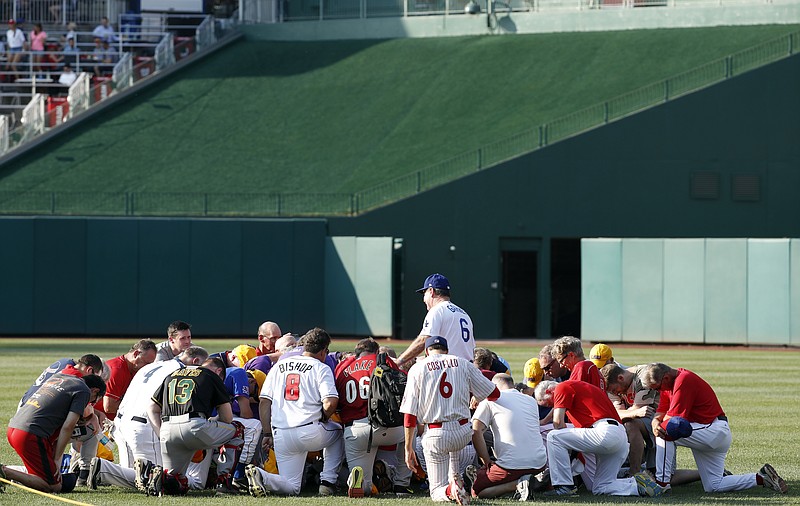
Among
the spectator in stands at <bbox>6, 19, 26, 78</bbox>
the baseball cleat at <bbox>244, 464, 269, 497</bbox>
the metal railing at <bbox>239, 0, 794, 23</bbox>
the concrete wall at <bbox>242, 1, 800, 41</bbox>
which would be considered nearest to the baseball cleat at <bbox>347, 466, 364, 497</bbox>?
the baseball cleat at <bbox>244, 464, 269, 497</bbox>

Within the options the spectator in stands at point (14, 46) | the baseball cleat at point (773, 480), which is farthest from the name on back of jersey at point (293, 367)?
the spectator in stands at point (14, 46)

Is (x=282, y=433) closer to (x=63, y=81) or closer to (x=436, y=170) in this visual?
(x=436, y=170)

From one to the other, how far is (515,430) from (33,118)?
1260 inches

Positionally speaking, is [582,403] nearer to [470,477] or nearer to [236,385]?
[470,477]

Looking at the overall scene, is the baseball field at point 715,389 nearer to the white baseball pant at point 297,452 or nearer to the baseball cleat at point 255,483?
the baseball cleat at point 255,483

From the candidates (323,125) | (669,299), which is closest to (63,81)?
(323,125)

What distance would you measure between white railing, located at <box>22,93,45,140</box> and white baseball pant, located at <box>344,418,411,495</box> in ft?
101

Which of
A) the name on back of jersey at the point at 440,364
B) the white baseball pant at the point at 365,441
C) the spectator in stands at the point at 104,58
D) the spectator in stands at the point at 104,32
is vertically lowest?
the white baseball pant at the point at 365,441

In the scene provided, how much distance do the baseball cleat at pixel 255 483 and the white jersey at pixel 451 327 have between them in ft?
7.53

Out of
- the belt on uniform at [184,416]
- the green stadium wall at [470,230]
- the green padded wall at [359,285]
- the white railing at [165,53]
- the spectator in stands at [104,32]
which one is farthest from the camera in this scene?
the spectator in stands at [104,32]

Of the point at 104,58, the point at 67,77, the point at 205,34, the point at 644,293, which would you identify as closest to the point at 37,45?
the point at 67,77

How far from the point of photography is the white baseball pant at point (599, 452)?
39.6 feet

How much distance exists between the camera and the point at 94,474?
1232cm

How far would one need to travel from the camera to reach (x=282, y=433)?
12188 millimetres
